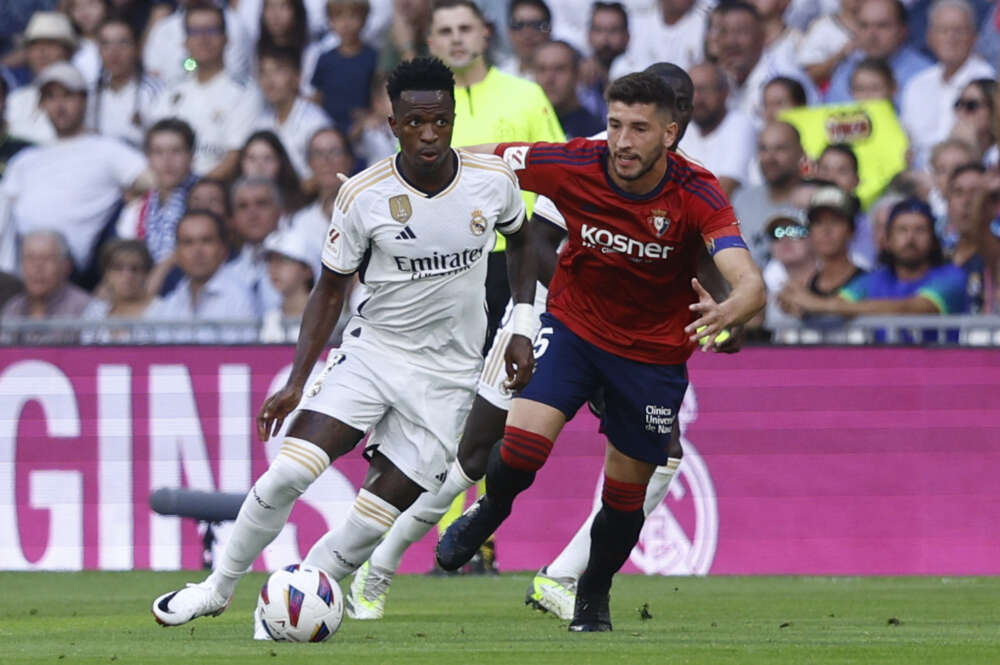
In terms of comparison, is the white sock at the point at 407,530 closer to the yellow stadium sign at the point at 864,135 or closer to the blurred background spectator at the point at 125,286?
the yellow stadium sign at the point at 864,135

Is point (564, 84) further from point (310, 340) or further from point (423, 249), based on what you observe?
point (310, 340)

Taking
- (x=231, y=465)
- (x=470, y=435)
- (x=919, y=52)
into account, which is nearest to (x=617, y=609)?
(x=470, y=435)

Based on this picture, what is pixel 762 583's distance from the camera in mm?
11570

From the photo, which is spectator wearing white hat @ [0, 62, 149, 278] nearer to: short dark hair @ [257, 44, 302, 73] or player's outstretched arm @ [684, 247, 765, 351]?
short dark hair @ [257, 44, 302, 73]

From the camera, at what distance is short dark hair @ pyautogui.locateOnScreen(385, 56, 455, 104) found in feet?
24.6

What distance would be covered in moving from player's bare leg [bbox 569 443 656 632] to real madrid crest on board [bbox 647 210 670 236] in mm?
978

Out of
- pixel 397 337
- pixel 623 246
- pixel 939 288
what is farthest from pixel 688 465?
pixel 623 246

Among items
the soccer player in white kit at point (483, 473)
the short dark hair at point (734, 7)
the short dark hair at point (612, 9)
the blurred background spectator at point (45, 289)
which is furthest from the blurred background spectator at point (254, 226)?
the soccer player in white kit at point (483, 473)

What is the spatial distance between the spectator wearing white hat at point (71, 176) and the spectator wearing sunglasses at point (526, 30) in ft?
11.1

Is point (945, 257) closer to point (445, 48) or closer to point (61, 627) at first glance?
point (445, 48)

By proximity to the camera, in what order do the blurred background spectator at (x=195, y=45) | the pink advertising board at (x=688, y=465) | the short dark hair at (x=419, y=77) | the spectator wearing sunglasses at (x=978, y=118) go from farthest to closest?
1. the blurred background spectator at (x=195, y=45)
2. the spectator wearing sunglasses at (x=978, y=118)
3. the pink advertising board at (x=688, y=465)
4. the short dark hair at (x=419, y=77)

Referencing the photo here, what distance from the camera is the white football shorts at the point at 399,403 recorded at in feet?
25.0

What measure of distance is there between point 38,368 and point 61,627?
15.4 feet

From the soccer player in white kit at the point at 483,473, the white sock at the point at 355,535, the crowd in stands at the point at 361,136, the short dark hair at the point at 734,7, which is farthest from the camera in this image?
the short dark hair at the point at 734,7
